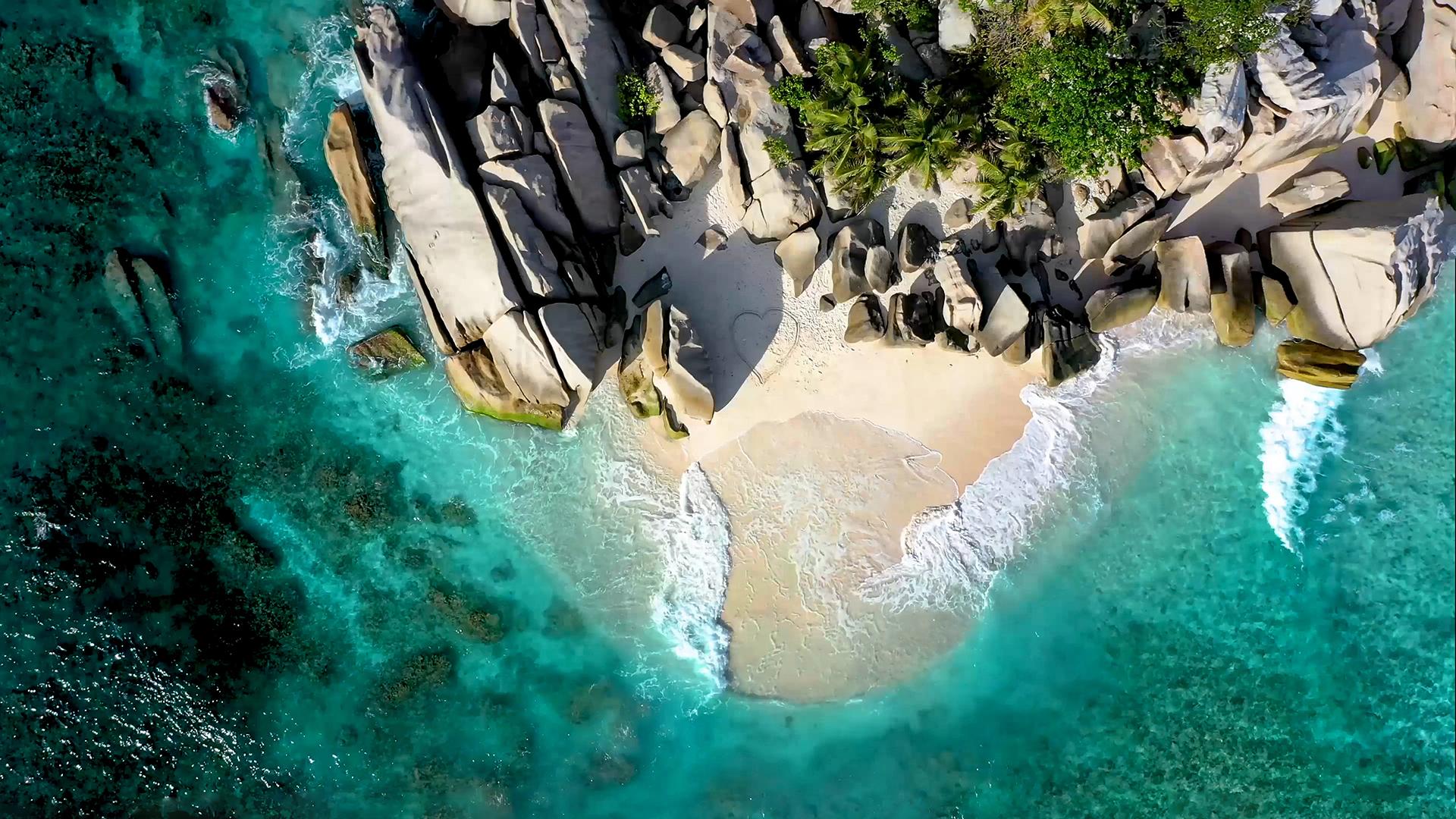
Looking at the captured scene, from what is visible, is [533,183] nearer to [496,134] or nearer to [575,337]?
[496,134]

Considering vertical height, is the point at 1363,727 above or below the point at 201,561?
above

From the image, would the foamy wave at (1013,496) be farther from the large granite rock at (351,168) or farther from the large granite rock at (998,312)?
the large granite rock at (351,168)

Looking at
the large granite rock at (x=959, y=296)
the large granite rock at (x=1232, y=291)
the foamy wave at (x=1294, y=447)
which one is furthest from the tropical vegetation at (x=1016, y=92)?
the foamy wave at (x=1294, y=447)

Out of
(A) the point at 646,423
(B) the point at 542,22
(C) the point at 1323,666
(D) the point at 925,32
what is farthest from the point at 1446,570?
(B) the point at 542,22

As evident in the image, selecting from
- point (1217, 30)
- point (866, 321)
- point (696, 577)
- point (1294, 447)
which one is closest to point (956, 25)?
point (1217, 30)

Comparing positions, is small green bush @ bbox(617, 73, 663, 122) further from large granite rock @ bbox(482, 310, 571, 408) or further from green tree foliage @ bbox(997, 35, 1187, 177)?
green tree foliage @ bbox(997, 35, 1187, 177)

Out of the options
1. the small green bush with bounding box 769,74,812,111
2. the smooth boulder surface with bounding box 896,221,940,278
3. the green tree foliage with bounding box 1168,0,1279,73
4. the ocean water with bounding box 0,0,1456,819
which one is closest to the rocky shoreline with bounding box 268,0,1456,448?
the smooth boulder surface with bounding box 896,221,940,278

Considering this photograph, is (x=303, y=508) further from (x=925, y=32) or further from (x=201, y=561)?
(x=925, y=32)
